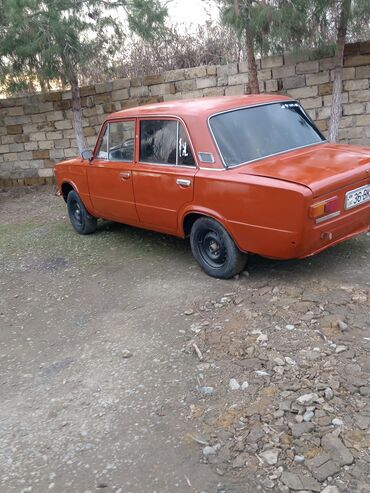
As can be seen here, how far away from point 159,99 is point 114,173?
4.40 metres

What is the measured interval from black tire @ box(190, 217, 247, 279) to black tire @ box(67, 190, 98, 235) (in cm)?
Answer: 243

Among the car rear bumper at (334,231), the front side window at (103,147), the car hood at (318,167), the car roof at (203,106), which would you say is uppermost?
the car roof at (203,106)

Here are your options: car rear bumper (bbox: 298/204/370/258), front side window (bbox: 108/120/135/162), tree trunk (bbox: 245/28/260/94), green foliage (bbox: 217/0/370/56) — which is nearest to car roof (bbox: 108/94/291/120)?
front side window (bbox: 108/120/135/162)

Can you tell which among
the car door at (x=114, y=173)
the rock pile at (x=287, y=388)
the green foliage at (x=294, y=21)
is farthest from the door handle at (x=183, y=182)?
the green foliage at (x=294, y=21)

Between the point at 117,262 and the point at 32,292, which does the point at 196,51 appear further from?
the point at 32,292

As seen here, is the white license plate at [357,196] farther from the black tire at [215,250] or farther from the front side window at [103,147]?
the front side window at [103,147]

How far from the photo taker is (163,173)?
495 centimetres

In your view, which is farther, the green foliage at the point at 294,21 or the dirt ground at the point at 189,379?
the green foliage at the point at 294,21

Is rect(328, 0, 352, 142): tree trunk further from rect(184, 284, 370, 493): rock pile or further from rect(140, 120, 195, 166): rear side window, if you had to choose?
rect(184, 284, 370, 493): rock pile

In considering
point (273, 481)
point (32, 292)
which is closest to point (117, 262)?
point (32, 292)

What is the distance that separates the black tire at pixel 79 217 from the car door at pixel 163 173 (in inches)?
61.8

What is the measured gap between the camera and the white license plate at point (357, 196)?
4160 millimetres

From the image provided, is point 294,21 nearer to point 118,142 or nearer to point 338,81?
point 338,81

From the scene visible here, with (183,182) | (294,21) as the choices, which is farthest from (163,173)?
(294,21)
